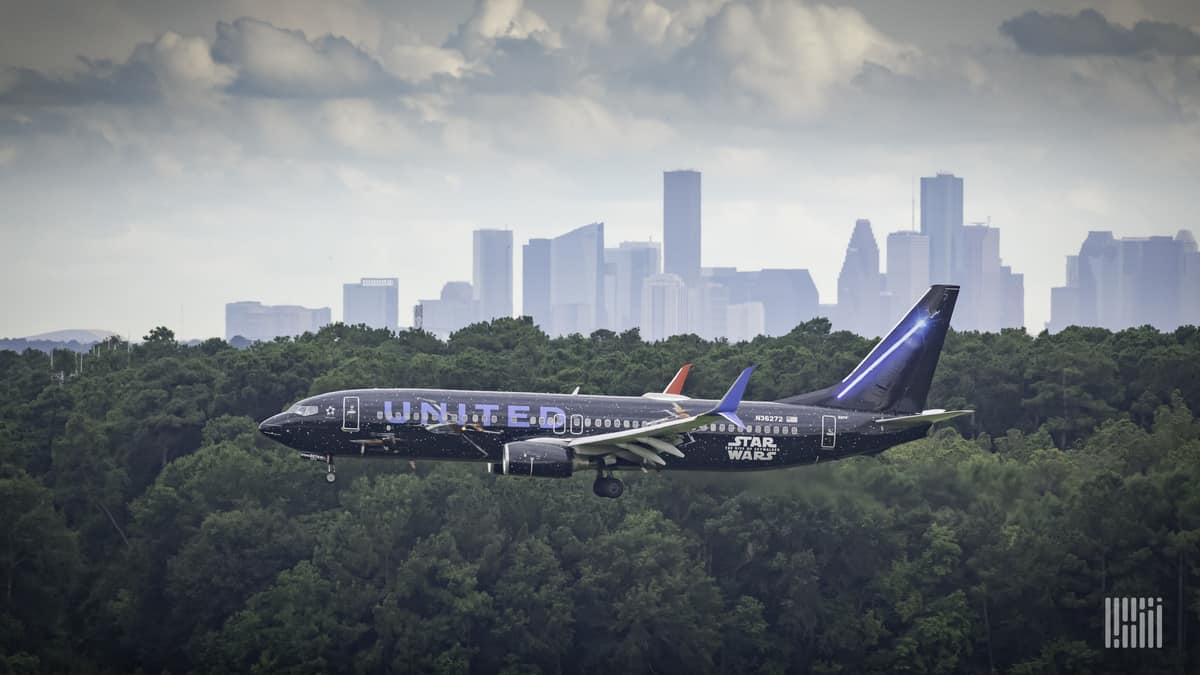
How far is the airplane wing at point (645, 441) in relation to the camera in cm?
6812

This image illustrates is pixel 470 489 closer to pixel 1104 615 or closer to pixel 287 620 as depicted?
pixel 287 620

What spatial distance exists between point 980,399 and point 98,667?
69.8m

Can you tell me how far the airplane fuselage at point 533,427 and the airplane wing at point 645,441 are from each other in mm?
454

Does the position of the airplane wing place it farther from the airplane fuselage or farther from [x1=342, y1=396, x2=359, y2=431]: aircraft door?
[x1=342, y1=396, x2=359, y2=431]: aircraft door

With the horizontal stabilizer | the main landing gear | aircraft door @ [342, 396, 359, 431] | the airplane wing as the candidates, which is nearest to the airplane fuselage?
aircraft door @ [342, 396, 359, 431]

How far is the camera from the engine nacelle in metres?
68.4

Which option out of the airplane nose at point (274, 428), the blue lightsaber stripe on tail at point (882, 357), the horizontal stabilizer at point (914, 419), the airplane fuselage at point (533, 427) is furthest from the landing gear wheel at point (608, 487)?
the airplane nose at point (274, 428)

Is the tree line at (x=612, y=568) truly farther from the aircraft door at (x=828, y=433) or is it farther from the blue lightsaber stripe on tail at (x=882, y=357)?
the aircraft door at (x=828, y=433)

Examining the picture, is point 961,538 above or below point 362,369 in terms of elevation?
below

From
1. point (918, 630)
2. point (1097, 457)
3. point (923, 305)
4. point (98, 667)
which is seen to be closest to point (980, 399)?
point (1097, 457)

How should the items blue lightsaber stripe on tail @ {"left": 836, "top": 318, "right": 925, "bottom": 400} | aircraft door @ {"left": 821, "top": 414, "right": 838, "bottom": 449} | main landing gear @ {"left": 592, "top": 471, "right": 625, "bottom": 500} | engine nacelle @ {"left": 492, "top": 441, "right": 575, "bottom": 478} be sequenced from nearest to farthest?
1. engine nacelle @ {"left": 492, "top": 441, "right": 575, "bottom": 478}
2. main landing gear @ {"left": 592, "top": 471, "right": 625, "bottom": 500}
3. aircraft door @ {"left": 821, "top": 414, "right": 838, "bottom": 449}
4. blue lightsaber stripe on tail @ {"left": 836, "top": 318, "right": 925, "bottom": 400}

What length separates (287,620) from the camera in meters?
95.5

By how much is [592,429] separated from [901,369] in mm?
15367

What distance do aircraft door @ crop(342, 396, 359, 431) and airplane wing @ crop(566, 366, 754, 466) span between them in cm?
862
